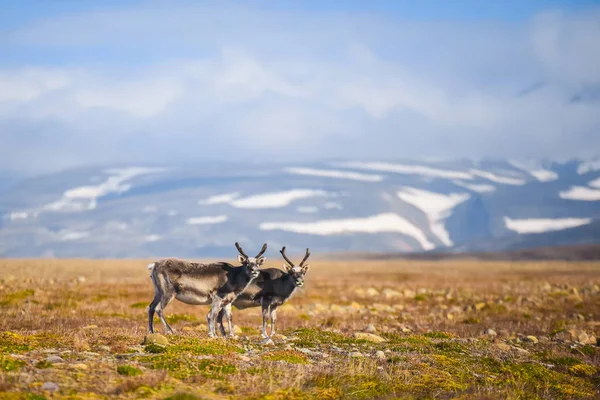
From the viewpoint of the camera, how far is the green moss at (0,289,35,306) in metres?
39.9

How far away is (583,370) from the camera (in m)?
24.5

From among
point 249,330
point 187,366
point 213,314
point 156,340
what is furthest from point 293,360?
point 249,330

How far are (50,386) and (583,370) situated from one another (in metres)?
16.2

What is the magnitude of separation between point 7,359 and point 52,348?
8.12 feet

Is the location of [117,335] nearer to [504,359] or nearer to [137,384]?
[137,384]

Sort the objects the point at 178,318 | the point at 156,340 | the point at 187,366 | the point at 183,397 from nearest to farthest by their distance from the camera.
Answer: the point at 183,397
the point at 187,366
the point at 156,340
the point at 178,318

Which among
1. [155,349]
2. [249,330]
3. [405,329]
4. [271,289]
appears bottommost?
[405,329]

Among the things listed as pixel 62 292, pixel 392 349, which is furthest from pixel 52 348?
pixel 62 292

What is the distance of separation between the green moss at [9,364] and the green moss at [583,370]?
16.0 metres

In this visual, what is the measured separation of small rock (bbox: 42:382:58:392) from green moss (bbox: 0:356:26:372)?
140 centimetres

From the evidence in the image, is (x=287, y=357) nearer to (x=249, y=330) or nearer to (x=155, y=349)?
(x=155, y=349)

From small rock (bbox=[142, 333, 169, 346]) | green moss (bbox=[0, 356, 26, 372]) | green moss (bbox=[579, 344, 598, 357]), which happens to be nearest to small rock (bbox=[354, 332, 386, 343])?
green moss (bbox=[579, 344, 598, 357])

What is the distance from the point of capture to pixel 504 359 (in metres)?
24.9

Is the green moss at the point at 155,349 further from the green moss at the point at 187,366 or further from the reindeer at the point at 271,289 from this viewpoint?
the reindeer at the point at 271,289
